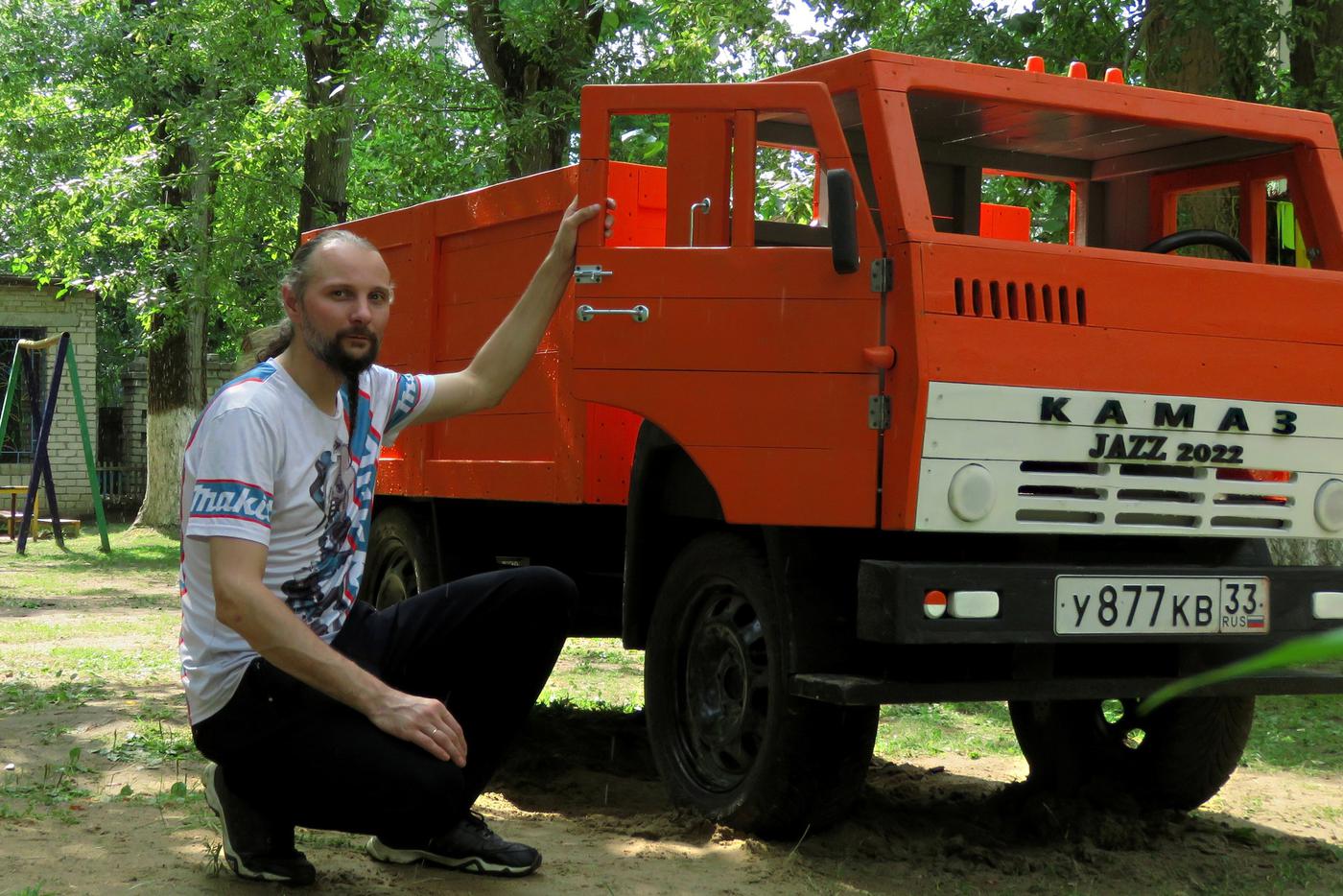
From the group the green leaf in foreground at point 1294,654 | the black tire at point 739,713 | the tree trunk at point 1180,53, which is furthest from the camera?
the tree trunk at point 1180,53

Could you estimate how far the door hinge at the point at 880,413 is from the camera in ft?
14.2

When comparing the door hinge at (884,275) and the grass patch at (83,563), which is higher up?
the door hinge at (884,275)

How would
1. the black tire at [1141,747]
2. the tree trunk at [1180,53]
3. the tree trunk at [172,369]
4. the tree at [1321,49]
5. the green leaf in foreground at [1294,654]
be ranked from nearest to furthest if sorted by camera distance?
the green leaf in foreground at [1294,654] < the black tire at [1141,747] < the tree trunk at [1180,53] < the tree at [1321,49] < the tree trunk at [172,369]

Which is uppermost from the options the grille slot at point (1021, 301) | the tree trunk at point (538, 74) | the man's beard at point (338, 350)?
the tree trunk at point (538, 74)

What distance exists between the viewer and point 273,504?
12.0 ft

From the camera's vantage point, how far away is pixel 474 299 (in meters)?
6.40

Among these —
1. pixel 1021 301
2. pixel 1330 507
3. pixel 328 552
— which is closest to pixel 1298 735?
pixel 1330 507

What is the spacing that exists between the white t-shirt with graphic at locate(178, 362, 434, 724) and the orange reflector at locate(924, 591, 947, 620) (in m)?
1.50

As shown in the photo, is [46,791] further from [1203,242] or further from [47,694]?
[1203,242]

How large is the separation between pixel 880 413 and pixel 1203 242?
1763 mm

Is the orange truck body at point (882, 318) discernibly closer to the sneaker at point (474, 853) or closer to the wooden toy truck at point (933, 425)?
the wooden toy truck at point (933, 425)

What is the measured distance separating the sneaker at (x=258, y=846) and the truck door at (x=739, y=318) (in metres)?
1.60

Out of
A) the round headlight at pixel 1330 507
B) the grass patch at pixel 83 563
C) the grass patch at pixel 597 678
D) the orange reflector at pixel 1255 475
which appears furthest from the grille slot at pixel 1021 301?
the grass patch at pixel 83 563

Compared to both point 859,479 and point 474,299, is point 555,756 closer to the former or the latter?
point 474,299
